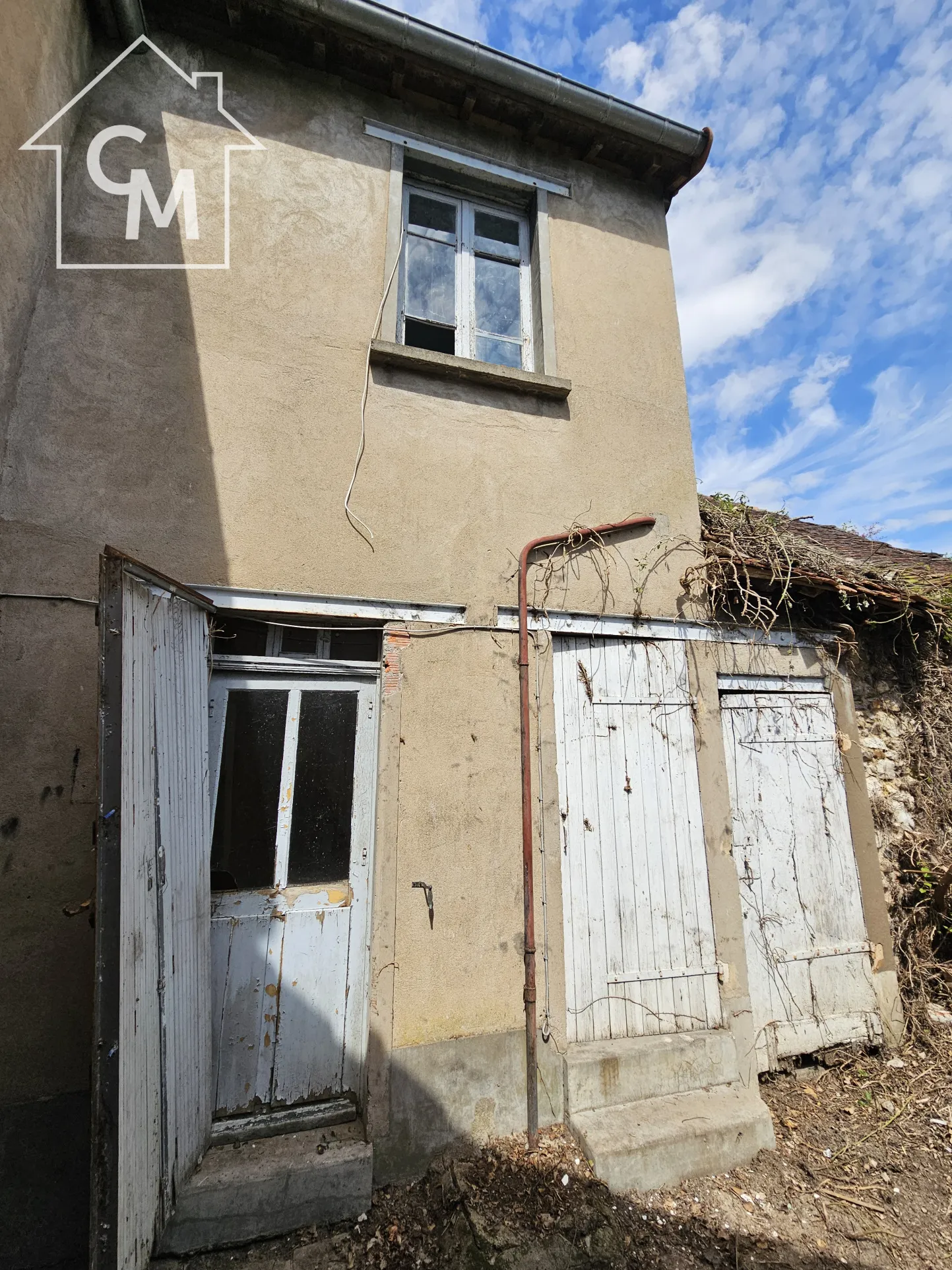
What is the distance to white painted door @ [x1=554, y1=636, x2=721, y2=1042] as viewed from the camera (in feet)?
11.0

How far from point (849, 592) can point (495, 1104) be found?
4.21 metres

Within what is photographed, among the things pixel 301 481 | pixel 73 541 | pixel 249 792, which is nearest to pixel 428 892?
pixel 249 792

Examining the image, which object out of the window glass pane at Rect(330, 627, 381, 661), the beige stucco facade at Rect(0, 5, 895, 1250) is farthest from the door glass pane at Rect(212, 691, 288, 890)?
the beige stucco facade at Rect(0, 5, 895, 1250)

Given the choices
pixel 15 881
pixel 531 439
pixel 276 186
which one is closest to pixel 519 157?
pixel 276 186

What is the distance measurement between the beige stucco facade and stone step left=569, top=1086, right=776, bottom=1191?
0.30 meters

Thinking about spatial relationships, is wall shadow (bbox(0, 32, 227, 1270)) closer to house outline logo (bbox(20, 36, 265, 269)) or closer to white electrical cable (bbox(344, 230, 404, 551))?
house outline logo (bbox(20, 36, 265, 269))

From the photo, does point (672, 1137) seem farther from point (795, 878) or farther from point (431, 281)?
point (431, 281)

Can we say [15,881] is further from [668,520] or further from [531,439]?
[668,520]

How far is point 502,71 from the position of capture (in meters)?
4.04

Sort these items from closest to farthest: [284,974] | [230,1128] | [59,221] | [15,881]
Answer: [15,881], [230,1128], [284,974], [59,221]

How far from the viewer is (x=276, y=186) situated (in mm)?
3699

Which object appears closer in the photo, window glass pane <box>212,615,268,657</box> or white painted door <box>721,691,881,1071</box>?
window glass pane <box>212,615,268,657</box>

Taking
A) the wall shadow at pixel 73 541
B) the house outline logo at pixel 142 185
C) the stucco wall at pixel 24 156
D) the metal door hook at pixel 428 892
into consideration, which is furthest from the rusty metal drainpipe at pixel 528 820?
the stucco wall at pixel 24 156

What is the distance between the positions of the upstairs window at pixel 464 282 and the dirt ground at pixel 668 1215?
15.9 ft
